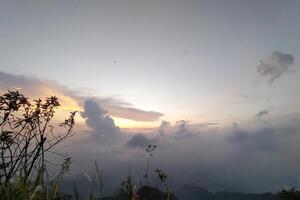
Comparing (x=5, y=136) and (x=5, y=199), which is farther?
(x=5, y=136)

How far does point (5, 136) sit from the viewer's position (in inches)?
357

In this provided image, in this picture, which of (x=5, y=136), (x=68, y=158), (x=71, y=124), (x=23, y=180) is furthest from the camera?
(x=71, y=124)

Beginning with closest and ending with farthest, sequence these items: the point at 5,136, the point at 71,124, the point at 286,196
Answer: the point at 5,136, the point at 71,124, the point at 286,196

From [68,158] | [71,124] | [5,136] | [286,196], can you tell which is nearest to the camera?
[5,136]

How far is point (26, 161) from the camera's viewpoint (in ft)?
28.1

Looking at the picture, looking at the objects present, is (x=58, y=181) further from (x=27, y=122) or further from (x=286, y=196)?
(x=286, y=196)

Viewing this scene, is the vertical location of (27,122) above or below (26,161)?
above

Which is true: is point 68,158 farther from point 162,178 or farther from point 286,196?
point 286,196

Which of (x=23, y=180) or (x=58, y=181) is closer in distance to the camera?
(x=23, y=180)

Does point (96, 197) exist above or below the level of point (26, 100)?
below

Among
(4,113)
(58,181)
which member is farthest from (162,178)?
(4,113)

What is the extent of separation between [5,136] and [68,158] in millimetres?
1661

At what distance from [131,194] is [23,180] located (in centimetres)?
235

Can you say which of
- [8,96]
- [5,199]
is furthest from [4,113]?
[5,199]
